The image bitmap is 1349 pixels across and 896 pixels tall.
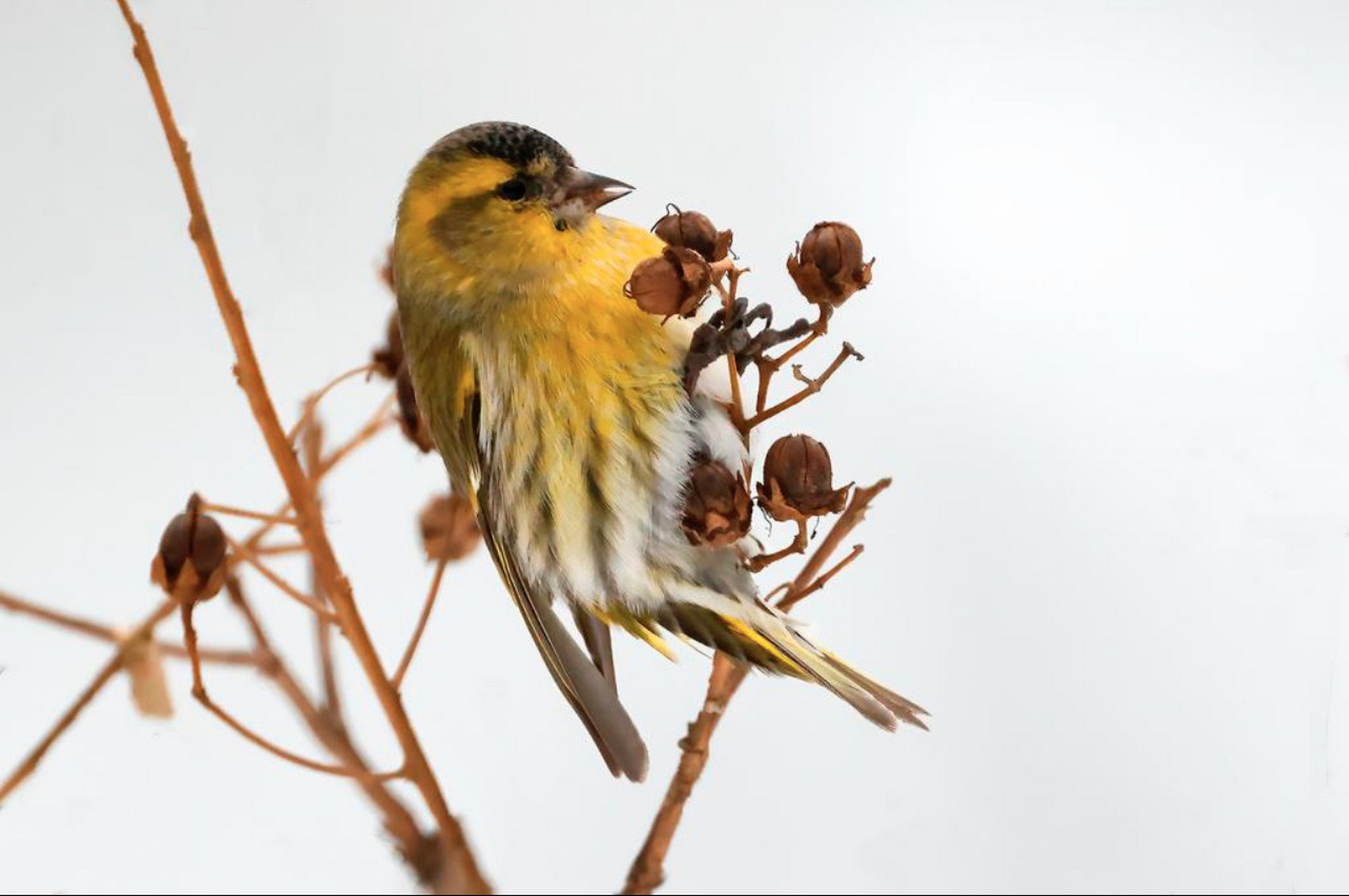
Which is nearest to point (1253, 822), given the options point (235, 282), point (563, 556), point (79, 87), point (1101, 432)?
point (1101, 432)

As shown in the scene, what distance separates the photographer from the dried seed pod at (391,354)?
3.20 ft

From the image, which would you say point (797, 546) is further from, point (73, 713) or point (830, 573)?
point (73, 713)

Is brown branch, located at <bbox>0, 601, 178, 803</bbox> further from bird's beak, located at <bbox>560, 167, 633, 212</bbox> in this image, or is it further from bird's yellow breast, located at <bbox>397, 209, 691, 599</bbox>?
bird's beak, located at <bbox>560, 167, 633, 212</bbox>

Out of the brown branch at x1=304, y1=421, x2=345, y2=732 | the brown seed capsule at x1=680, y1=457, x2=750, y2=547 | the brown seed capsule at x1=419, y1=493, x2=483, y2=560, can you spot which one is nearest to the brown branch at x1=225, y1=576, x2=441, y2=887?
the brown branch at x1=304, y1=421, x2=345, y2=732

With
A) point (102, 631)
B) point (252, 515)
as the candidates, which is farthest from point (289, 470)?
point (102, 631)

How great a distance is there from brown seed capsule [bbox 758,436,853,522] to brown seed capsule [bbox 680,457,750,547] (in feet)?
0.07

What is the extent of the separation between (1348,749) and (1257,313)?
38 cm

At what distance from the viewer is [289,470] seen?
84 centimetres

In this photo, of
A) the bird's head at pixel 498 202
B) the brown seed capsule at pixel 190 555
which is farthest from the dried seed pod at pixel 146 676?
the bird's head at pixel 498 202

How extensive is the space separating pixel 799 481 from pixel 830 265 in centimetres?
11

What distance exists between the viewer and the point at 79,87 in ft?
4.34

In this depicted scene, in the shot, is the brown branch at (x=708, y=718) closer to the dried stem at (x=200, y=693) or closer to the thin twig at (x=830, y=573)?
the thin twig at (x=830, y=573)

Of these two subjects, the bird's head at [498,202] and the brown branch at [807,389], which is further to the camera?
the bird's head at [498,202]

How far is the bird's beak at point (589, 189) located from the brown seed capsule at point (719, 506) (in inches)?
9.2
